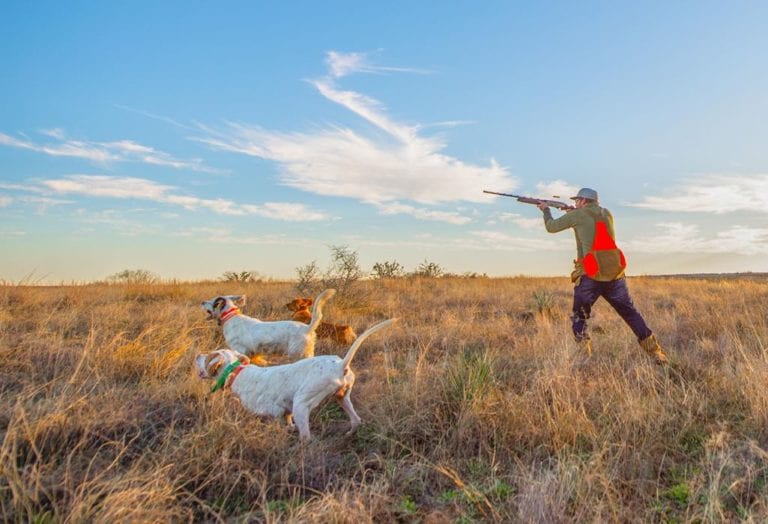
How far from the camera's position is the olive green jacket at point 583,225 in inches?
291

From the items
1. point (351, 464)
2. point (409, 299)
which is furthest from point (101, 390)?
point (409, 299)

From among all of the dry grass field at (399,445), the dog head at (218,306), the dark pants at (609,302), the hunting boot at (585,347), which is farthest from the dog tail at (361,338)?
the dark pants at (609,302)

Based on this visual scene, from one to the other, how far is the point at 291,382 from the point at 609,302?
4879 millimetres

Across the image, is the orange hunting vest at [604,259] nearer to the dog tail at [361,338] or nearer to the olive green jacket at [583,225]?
the olive green jacket at [583,225]

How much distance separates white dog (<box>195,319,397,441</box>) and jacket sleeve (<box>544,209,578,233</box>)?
174 inches

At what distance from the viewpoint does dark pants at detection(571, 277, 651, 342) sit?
275 inches

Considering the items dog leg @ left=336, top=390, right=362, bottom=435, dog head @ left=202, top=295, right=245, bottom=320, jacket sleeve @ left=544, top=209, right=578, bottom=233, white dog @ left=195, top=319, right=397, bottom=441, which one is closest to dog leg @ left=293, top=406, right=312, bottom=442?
white dog @ left=195, top=319, right=397, bottom=441

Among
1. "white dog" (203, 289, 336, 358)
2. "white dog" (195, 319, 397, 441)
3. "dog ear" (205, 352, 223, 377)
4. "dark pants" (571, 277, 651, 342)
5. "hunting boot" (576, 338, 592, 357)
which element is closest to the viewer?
"white dog" (195, 319, 397, 441)

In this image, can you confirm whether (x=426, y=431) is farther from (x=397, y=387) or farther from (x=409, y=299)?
(x=409, y=299)

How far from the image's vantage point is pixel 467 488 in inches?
126

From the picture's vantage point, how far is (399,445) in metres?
4.00

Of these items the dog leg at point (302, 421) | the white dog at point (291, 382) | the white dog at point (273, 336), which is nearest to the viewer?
the dog leg at point (302, 421)

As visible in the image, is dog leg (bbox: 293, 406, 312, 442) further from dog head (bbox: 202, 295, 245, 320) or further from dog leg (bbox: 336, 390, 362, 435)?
dog head (bbox: 202, 295, 245, 320)

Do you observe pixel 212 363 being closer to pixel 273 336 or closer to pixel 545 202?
pixel 273 336
